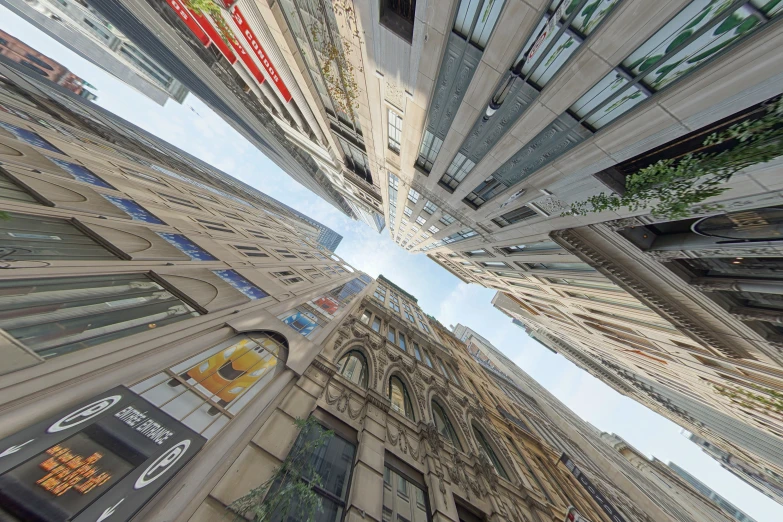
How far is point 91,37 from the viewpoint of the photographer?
6956 cm

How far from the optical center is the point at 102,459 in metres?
4.49

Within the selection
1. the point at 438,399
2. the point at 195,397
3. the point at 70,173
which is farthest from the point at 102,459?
the point at 438,399

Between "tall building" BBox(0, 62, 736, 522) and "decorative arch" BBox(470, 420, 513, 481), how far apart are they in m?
0.12

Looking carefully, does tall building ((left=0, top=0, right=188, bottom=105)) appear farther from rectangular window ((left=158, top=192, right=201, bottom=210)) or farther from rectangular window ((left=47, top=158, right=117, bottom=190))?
rectangular window ((left=47, top=158, right=117, bottom=190))

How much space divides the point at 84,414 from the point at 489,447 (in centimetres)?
1940

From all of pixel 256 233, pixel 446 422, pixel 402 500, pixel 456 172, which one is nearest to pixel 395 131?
pixel 456 172

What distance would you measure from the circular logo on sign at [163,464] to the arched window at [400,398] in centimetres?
936

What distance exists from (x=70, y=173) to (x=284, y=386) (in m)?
13.9

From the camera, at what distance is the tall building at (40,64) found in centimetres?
6174

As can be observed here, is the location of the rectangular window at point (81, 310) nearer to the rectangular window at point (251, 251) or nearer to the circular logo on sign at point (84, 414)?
the circular logo on sign at point (84, 414)

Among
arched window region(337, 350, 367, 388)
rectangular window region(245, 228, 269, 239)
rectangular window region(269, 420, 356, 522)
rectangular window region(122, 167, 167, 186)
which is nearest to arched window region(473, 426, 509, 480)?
arched window region(337, 350, 367, 388)

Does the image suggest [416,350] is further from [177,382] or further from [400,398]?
[177,382]

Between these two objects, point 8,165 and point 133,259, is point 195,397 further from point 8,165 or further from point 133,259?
point 8,165

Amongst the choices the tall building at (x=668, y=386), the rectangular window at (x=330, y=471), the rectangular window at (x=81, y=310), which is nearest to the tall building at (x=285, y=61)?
the rectangular window at (x=81, y=310)
